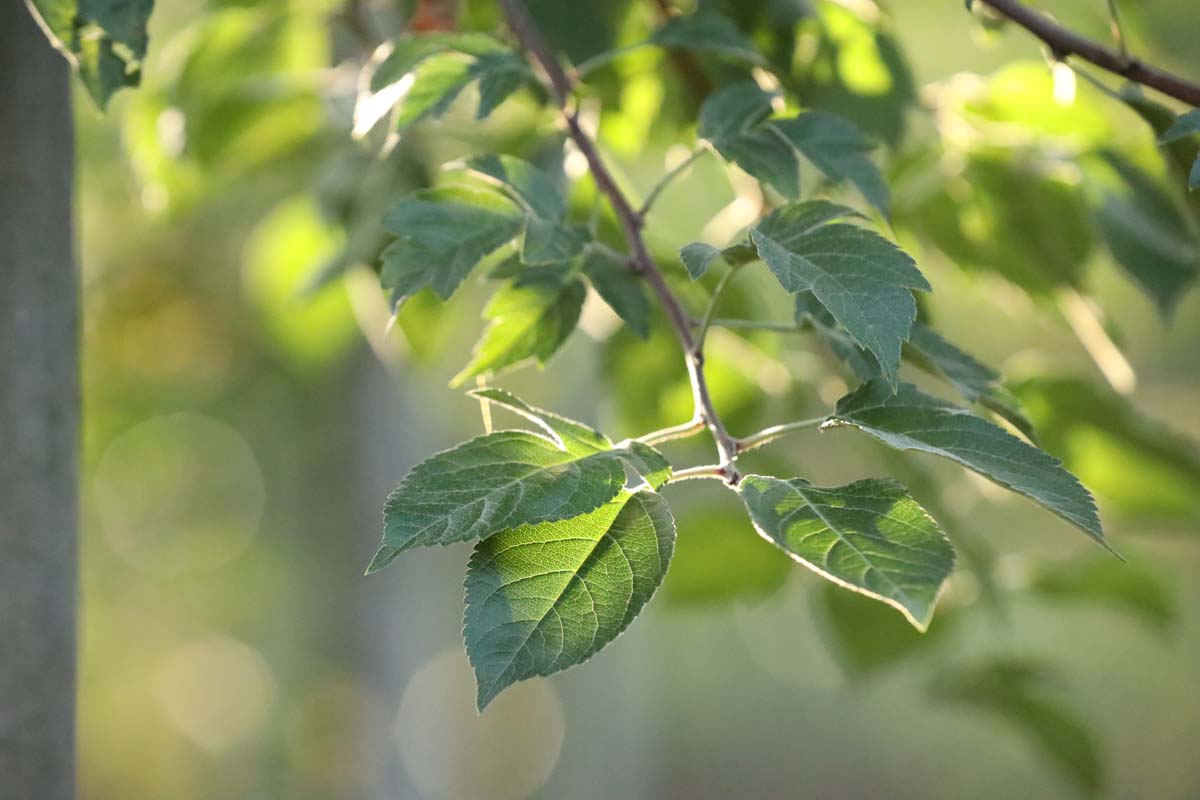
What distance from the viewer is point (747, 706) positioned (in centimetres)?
721

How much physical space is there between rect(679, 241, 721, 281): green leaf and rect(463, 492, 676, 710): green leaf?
7cm

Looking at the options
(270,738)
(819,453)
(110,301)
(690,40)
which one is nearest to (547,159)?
(690,40)

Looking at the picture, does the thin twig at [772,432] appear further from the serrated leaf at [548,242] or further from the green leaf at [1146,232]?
the green leaf at [1146,232]

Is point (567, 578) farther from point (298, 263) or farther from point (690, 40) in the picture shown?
point (298, 263)

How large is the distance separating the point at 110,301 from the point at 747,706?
5.96m

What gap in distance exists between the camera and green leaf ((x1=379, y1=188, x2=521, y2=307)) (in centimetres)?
43

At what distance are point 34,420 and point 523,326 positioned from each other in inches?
8.0

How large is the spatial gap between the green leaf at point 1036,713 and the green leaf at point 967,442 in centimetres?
40

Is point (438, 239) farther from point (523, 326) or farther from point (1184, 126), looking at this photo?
point (1184, 126)

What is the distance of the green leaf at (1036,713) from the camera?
691mm

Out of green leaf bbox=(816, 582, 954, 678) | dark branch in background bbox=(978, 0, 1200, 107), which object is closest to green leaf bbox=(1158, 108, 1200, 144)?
dark branch in background bbox=(978, 0, 1200, 107)

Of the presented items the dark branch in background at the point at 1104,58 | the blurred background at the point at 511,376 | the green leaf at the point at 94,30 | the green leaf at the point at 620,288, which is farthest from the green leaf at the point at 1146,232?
the green leaf at the point at 94,30

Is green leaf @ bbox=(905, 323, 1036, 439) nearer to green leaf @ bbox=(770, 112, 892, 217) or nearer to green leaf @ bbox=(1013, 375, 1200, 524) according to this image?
green leaf @ bbox=(770, 112, 892, 217)

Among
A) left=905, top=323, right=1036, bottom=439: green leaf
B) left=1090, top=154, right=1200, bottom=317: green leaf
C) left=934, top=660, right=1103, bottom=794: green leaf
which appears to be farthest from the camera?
left=934, top=660, right=1103, bottom=794: green leaf
